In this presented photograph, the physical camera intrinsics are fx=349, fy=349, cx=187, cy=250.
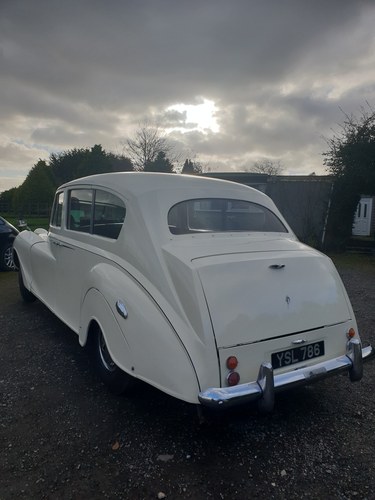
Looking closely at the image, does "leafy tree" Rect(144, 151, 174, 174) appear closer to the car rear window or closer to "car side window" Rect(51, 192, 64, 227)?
"car side window" Rect(51, 192, 64, 227)

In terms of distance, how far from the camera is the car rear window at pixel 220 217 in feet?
10.1

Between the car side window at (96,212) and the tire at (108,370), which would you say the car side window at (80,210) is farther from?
the tire at (108,370)

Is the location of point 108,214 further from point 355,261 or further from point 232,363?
point 355,261

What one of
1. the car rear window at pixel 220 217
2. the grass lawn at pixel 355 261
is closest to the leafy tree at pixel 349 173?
the grass lawn at pixel 355 261

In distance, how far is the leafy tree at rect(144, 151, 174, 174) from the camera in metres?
27.5

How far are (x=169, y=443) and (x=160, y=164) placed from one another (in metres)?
26.5

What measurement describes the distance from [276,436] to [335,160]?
12793 mm

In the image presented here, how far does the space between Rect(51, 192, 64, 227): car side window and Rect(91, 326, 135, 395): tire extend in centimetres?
181

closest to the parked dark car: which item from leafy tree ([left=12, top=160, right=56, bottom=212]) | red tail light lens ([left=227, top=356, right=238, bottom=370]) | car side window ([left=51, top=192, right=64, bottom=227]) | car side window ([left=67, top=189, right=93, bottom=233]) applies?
car side window ([left=51, top=192, right=64, bottom=227])

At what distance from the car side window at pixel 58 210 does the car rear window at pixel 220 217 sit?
2.00m

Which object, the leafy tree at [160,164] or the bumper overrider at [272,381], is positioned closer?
the bumper overrider at [272,381]

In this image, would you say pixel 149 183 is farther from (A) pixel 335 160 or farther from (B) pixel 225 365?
(A) pixel 335 160

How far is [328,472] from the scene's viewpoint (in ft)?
7.38

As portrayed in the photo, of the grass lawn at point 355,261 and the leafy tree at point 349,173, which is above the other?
the leafy tree at point 349,173
